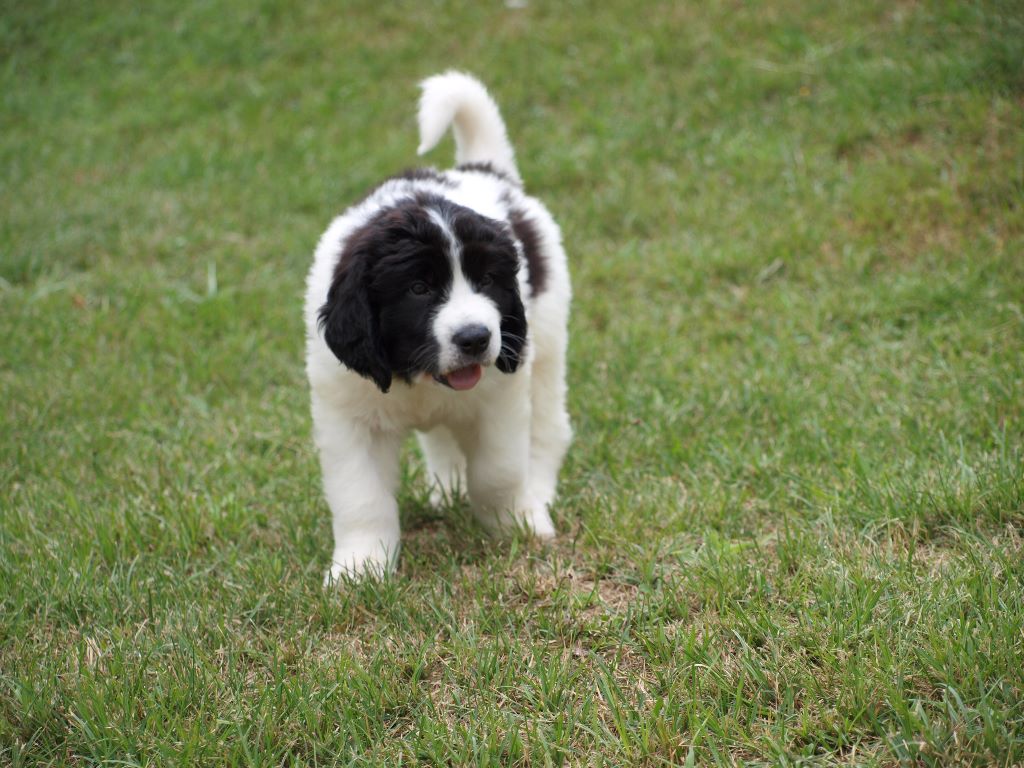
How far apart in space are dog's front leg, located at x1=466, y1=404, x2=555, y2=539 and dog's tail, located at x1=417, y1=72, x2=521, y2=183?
0.97m

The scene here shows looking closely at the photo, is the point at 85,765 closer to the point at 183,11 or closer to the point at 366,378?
the point at 366,378

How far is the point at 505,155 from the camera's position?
3975mm

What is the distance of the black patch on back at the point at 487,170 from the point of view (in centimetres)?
371

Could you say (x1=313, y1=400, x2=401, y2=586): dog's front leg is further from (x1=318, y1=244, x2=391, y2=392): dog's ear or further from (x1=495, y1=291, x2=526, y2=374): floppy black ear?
(x1=495, y1=291, x2=526, y2=374): floppy black ear

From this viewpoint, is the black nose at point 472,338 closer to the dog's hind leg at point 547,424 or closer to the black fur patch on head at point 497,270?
the black fur patch on head at point 497,270

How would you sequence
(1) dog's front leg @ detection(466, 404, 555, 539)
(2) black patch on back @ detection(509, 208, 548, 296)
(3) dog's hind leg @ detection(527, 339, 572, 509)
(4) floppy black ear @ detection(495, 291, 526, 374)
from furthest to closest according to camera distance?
(3) dog's hind leg @ detection(527, 339, 572, 509)
(2) black patch on back @ detection(509, 208, 548, 296)
(1) dog's front leg @ detection(466, 404, 555, 539)
(4) floppy black ear @ detection(495, 291, 526, 374)

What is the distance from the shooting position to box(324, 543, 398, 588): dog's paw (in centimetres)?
300

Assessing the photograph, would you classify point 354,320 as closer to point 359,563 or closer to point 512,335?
point 512,335

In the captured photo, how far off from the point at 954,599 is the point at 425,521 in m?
1.75

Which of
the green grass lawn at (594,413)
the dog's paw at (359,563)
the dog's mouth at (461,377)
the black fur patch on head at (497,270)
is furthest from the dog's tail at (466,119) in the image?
the dog's paw at (359,563)

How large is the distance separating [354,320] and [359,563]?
30.2 inches

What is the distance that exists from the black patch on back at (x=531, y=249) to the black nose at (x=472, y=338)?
2.18 feet

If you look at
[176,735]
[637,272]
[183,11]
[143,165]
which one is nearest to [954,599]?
[176,735]

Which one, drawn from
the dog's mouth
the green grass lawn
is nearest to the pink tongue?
the dog's mouth
